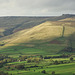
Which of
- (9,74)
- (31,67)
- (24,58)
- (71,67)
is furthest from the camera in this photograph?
(24,58)

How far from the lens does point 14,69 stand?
135500mm

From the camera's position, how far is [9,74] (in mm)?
117812

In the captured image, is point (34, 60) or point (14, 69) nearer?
point (14, 69)

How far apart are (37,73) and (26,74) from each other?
6.98 meters

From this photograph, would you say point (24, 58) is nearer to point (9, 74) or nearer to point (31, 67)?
point (31, 67)

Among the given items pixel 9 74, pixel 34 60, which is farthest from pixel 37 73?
pixel 34 60

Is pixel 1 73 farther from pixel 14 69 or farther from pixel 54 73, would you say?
pixel 54 73

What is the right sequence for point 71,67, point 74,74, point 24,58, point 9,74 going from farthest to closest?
point 24,58
point 71,67
point 9,74
point 74,74

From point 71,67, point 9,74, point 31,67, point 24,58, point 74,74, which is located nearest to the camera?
point 74,74

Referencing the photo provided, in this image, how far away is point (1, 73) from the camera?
120125mm

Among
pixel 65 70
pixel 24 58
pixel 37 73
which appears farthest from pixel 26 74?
pixel 24 58

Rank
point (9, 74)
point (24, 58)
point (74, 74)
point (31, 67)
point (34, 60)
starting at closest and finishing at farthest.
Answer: point (74, 74) → point (9, 74) → point (31, 67) → point (34, 60) → point (24, 58)

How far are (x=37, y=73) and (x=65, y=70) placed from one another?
17672 mm

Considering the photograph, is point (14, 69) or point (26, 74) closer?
point (26, 74)
